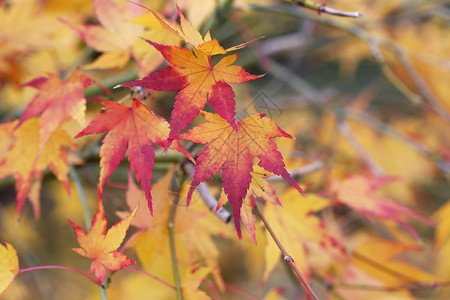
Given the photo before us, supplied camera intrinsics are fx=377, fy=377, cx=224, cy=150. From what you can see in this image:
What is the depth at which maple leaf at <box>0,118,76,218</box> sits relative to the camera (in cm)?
63

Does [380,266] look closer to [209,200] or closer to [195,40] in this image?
[209,200]

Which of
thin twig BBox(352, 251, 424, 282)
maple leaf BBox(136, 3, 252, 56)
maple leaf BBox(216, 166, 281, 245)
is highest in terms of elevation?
maple leaf BBox(136, 3, 252, 56)

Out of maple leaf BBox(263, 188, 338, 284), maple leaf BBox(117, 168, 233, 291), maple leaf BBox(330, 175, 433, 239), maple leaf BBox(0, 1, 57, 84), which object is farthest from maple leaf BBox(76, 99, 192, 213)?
maple leaf BBox(0, 1, 57, 84)

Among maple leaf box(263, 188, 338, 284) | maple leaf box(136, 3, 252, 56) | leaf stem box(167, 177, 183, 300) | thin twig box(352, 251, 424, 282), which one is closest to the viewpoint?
maple leaf box(136, 3, 252, 56)

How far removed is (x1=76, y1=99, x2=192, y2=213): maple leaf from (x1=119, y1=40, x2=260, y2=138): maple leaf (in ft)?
0.14

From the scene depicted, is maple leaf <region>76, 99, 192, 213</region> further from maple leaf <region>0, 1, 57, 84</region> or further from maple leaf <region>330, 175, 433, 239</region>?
maple leaf <region>0, 1, 57, 84</region>

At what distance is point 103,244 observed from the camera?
19.6 inches

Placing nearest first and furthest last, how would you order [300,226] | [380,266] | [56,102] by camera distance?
[56,102] < [300,226] < [380,266]

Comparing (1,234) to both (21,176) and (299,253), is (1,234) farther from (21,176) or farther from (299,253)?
(299,253)

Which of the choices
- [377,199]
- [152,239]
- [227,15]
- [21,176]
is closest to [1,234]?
[21,176]

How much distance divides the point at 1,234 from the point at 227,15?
1.25 m

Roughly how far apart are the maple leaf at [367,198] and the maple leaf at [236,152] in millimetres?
364

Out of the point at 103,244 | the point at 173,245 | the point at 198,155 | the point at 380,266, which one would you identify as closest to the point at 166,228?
the point at 173,245

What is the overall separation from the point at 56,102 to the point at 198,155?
0.30 m
